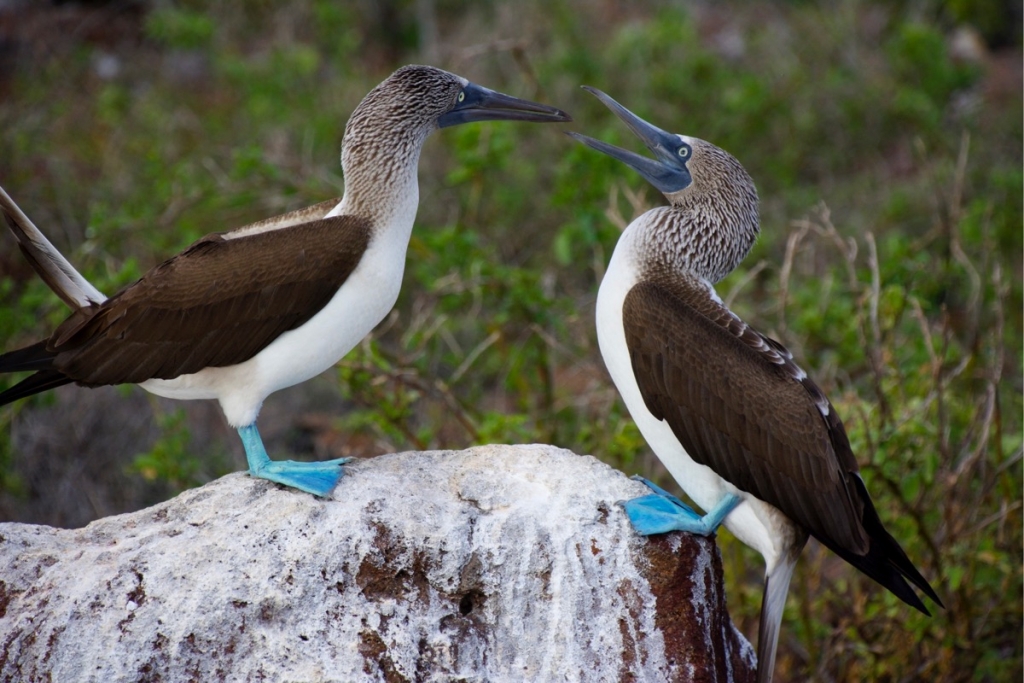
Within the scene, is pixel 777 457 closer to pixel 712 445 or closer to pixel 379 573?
pixel 712 445

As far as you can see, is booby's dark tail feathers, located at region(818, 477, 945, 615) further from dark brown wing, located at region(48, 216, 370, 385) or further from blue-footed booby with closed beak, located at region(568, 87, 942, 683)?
dark brown wing, located at region(48, 216, 370, 385)

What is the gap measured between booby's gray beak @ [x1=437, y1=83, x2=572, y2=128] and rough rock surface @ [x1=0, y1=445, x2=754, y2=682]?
1.41 meters

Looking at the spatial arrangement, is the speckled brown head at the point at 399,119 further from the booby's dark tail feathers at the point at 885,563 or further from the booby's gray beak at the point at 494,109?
the booby's dark tail feathers at the point at 885,563

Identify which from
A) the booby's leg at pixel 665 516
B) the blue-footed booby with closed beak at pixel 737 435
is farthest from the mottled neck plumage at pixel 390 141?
the booby's leg at pixel 665 516

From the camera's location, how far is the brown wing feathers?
3.86m

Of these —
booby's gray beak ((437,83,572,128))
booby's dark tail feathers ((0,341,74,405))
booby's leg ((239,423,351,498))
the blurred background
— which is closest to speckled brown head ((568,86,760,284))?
booby's gray beak ((437,83,572,128))

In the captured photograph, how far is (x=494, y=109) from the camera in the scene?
14.6 feet

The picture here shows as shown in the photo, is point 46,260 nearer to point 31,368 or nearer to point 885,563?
point 31,368

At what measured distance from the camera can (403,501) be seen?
369 cm

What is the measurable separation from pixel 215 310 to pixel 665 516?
63.7 inches

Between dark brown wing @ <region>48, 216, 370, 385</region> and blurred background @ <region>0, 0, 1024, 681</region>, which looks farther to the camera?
blurred background @ <region>0, 0, 1024, 681</region>

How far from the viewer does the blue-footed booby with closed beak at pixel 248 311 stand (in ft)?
12.7

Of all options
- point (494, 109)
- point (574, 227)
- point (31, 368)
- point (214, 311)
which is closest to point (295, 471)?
point (214, 311)

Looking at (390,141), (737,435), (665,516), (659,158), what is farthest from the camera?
(659,158)
